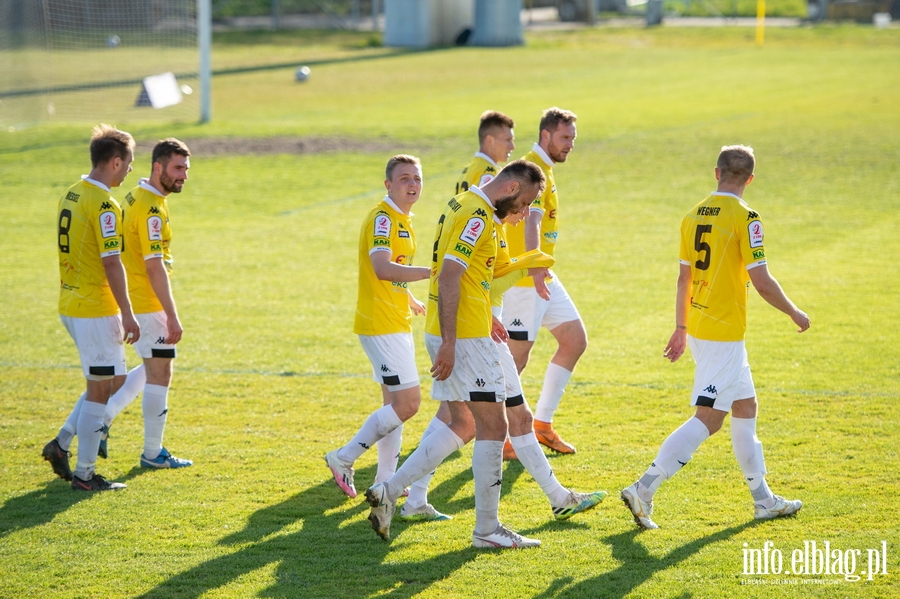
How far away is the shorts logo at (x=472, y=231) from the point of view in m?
5.69

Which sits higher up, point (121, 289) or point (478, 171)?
point (478, 171)

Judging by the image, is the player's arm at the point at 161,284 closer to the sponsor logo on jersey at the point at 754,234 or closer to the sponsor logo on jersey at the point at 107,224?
the sponsor logo on jersey at the point at 107,224

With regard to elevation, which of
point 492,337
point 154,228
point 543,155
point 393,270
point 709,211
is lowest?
point 492,337

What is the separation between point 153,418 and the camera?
7461 millimetres

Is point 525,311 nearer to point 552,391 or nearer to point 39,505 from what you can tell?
point 552,391

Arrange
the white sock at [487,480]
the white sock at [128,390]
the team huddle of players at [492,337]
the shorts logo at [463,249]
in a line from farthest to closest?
1. the white sock at [128,390]
2. the white sock at [487,480]
3. the team huddle of players at [492,337]
4. the shorts logo at [463,249]

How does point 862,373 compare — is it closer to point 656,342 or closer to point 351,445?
point 656,342

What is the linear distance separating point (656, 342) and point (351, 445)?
4940mm

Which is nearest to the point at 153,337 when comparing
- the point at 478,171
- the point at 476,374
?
the point at 478,171

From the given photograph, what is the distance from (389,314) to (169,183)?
2.03 metres

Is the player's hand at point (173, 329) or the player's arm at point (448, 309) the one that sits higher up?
the player's arm at point (448, 309)

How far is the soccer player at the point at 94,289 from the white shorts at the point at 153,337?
0.88ft

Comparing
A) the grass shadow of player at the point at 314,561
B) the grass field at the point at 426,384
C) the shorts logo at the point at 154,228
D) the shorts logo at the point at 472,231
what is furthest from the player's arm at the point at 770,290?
the shorts logo at the point at 154,228

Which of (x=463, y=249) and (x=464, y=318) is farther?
(x=464, y=318)
